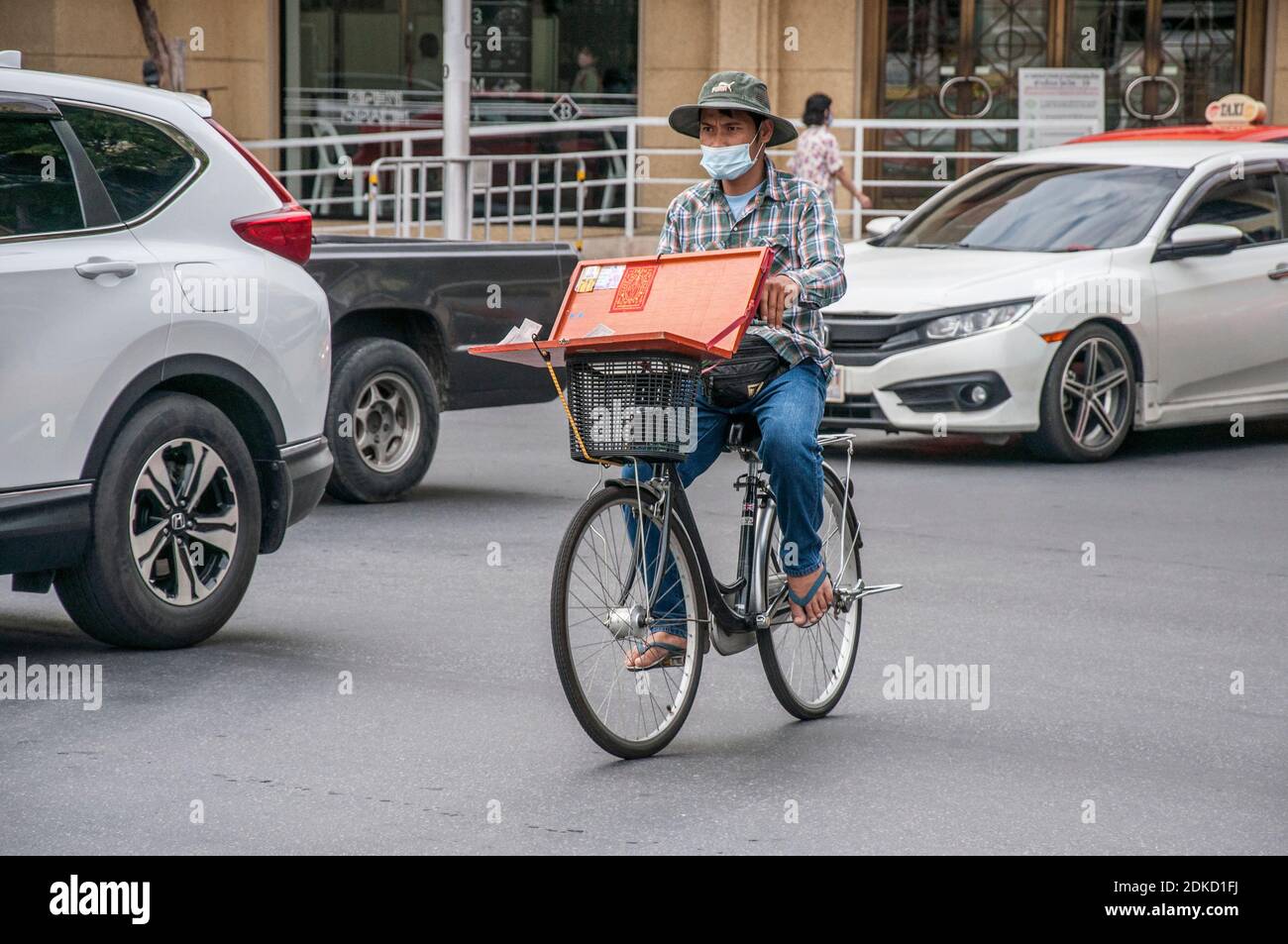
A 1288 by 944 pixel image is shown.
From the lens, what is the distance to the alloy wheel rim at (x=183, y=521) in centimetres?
661

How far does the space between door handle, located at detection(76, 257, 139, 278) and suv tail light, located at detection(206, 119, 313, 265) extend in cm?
55

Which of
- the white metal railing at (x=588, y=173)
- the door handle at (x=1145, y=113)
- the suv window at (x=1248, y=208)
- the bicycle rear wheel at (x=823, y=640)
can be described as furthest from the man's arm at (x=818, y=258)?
the door handle at (x=1145, y=113)

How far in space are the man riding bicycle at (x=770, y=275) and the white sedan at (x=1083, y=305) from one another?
18.0ft

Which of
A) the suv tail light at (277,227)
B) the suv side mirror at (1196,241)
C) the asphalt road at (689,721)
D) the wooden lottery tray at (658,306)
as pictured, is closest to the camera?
the asphalt road at (689,721)

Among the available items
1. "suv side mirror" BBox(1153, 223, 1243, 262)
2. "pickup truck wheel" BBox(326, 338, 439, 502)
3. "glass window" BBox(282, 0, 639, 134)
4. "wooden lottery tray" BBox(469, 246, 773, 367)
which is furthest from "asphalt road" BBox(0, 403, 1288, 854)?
"glass window" BBox(282, 0, 639, 134)

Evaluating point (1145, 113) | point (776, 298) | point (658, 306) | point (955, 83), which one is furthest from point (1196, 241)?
point (955, 83)

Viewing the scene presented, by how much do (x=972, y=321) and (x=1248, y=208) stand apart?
2.27 m

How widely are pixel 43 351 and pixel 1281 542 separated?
551cm

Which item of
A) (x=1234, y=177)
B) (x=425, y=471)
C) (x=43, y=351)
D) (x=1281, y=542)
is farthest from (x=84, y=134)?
(x=1234, y=177)

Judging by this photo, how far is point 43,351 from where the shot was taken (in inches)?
247

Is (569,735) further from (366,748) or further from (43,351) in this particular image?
(43,351)

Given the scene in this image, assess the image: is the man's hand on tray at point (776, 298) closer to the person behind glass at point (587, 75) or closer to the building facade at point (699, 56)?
the building facade at point (699, 56)

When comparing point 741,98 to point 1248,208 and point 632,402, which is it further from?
point 1248,208

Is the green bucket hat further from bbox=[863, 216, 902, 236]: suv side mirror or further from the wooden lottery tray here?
bbox=[863, 216, 902, 236]: suv side mirror
